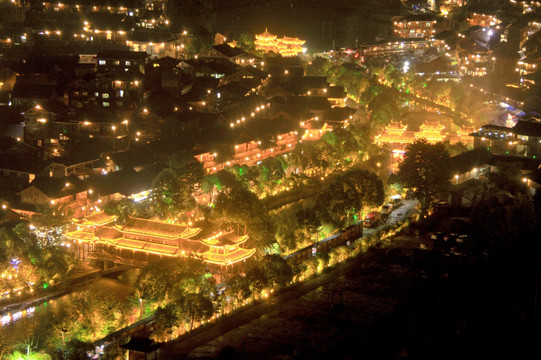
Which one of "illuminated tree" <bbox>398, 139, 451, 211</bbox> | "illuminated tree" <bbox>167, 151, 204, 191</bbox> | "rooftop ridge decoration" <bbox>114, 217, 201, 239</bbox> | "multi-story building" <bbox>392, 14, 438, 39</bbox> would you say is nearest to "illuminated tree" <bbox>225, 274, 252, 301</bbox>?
"rooftop ridge decoration" <bbox>114, 217, 201, 239</bbox>

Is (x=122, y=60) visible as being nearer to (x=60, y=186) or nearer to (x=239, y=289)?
(x=60, y=186)

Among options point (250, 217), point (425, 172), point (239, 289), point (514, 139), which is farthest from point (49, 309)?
point (514, 139)

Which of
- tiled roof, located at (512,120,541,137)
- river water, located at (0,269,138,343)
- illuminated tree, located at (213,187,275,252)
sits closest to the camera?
river water, located at (0,269,138,343)

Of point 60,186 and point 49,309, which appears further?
point 60,186

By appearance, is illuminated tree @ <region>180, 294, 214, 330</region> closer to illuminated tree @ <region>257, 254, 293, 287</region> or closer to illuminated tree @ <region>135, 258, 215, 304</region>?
illuminated tree @ <region>135, 258, 215, 304</region>

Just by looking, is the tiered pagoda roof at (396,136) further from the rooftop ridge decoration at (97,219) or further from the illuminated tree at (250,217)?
the rooftop ridge decoration at (97,219)

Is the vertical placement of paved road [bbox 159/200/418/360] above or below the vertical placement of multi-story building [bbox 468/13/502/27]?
below

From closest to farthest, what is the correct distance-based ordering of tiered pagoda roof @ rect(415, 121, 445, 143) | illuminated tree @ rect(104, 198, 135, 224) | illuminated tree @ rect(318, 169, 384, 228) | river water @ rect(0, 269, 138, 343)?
river water @ rect(0, 269, 138, 343), illuminated tree @ rect(104, 198, 135, 224), illuminated tree @ rect(318, 169, 384, 228), tiered pagoda roof @ rect(415, 121, 445, 143)
